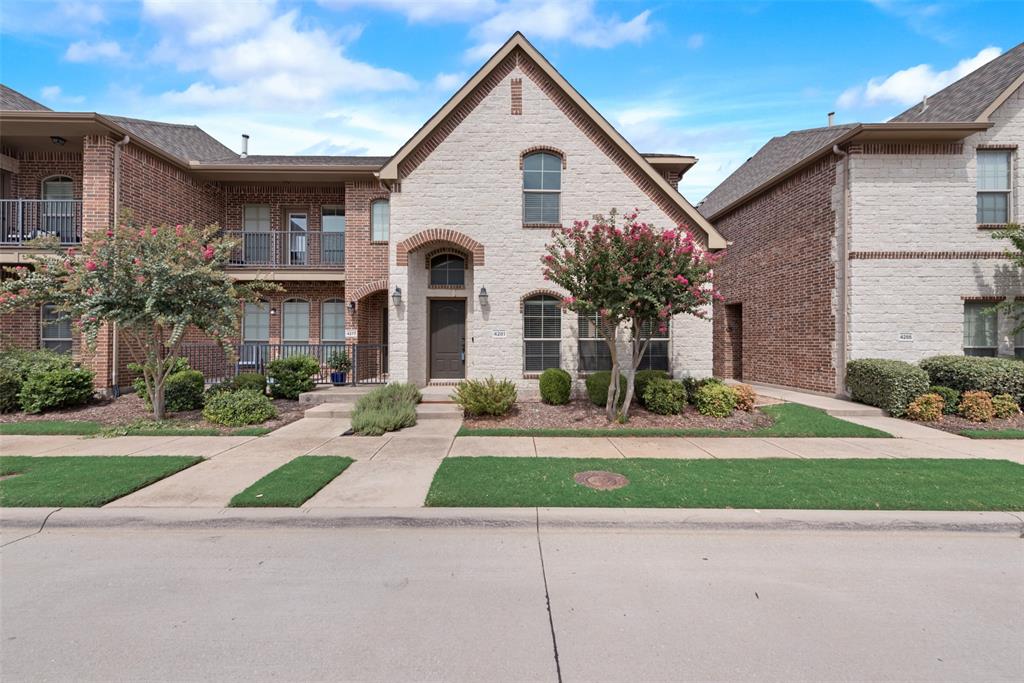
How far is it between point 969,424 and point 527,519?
34.5 feet

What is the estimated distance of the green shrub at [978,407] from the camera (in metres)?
9.73

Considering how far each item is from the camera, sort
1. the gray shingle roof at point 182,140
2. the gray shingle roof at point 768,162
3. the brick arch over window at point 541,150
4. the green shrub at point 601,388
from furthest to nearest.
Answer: the gray shingle roof at point 768,162, the gray shingle roof at point 182,140, the brick arch over window at point 541,150, the green shrub at point 601,388

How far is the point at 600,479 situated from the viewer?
19.4 ft

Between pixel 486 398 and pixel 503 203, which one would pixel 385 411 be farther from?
pixel 503 203

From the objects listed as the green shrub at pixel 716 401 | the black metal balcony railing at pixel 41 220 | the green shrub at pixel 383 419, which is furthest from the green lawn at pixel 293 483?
the black metal balcony railing at pixel 41 220

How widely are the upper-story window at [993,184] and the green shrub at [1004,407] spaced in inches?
198

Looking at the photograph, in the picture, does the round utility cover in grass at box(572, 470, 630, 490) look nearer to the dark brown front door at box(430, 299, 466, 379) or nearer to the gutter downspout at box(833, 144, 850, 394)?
the dark brown front door at box(430, 299, 466, 379)

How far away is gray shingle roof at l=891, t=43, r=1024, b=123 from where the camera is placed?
11859 mm

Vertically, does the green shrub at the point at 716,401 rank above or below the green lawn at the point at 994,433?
above

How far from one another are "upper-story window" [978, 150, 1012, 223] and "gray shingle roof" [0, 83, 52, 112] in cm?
2504

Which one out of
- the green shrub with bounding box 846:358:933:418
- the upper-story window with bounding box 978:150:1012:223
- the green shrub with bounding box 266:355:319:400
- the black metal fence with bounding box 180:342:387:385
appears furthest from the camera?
the black metal fence with bounding box 180:342:387:385

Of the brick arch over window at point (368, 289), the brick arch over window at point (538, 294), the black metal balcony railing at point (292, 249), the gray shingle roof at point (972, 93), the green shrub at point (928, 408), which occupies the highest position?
the gray shingle roof at point (972, 93)

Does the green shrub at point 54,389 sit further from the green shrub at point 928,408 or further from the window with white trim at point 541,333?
the green shrub at point 928,408

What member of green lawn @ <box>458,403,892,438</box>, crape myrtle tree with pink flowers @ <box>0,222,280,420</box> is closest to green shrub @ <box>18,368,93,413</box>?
crape myrtle tree with pink flowers @ <box>0,222,280,420</box>
